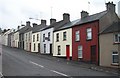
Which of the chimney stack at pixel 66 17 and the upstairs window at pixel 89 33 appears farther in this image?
the chimney stack at pixel 66 17

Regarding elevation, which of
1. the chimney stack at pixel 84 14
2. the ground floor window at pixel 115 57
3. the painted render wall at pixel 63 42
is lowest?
the ground floor window at pixel 115 57

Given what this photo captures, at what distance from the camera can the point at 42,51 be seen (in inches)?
2099

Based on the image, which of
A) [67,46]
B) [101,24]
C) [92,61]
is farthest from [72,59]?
[101,24]

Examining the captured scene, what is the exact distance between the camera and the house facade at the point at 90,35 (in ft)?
107

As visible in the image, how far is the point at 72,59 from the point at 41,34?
686 inches

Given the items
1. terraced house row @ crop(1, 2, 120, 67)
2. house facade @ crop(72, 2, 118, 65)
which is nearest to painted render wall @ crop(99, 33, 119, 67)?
terraced house row @ crop(1, 2, 120, 67)

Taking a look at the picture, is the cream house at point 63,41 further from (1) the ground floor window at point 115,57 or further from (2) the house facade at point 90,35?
(1) the ground floor window at point 115,57

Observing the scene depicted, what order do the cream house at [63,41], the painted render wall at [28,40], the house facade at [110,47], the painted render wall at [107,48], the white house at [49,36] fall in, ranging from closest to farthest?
the house facade at [110,47] < the painted render wall at [107,48] < the cream house at [63,41] < the white house at [49,36] < the painted render wall at [28,40]

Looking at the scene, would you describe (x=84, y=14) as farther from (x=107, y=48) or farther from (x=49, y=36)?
(x=107, y=48)

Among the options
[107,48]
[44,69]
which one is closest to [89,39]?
[107,48]

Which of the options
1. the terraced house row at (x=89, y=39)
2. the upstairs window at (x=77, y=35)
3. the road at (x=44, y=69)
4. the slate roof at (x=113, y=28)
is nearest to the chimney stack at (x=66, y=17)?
the terraced house row at (x=89, y=39)

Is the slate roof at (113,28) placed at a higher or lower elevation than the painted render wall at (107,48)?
higher

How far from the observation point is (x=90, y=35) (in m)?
34.1

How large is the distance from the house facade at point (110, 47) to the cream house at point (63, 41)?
30.6 feet
